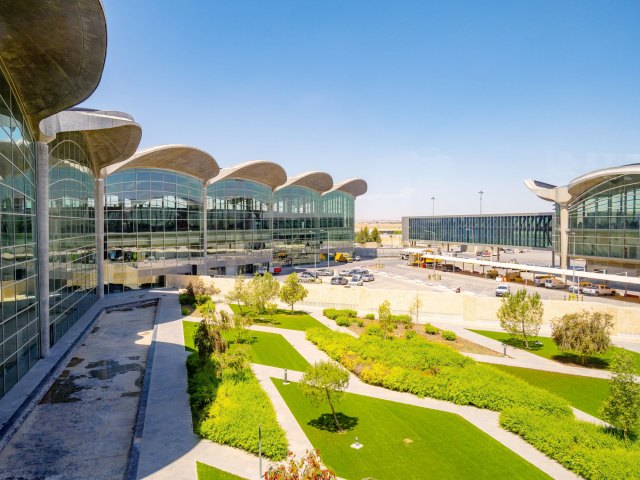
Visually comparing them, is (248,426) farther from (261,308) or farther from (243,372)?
(261,308)

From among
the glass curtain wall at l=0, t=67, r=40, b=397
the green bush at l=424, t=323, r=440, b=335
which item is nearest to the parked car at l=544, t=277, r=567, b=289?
the green bush at l=424, t=323, r=440, b=335

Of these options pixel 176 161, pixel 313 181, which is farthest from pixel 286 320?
pixel 313 181

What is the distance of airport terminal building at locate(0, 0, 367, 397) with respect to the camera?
15.3m

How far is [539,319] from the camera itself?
23.5m

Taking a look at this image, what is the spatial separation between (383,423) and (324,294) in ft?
65.1

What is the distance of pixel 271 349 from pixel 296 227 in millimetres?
42022

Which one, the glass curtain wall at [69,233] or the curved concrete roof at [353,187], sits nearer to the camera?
the glass curtain wall at [69,233]

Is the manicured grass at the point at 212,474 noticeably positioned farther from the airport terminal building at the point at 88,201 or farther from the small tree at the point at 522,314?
the small tree at the point at 522,314

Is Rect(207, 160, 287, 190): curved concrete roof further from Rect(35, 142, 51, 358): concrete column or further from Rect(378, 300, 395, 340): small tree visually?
Rect(378, 300, 395, 340): small tree

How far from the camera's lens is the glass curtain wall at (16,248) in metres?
15.3

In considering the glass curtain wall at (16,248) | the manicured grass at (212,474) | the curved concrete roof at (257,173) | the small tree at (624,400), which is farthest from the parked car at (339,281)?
the manicured grass at (212,474)

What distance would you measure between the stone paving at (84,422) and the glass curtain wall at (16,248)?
187cm

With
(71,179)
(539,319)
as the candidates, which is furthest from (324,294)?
(71,179)

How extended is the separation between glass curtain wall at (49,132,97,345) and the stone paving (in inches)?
124
